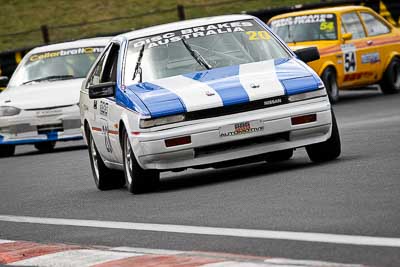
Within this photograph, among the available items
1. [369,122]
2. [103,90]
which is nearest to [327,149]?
[103,90]

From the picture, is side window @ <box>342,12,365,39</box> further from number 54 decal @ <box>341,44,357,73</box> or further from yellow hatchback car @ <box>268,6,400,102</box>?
number 54 decal @ <box>341,44,357,73</box>

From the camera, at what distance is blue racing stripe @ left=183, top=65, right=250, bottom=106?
11.1 m

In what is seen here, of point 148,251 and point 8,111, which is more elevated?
point 148,251

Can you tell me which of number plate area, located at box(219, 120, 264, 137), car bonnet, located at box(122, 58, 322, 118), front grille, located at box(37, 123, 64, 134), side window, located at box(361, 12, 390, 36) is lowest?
side window, located at box(361, 12, 390, 36)

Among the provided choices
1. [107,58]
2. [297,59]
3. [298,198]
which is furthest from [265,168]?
[298,198]

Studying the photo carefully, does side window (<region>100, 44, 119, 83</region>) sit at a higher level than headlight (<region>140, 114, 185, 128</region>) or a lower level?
lower

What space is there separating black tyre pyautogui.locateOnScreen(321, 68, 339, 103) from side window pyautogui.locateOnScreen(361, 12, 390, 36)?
1255mm

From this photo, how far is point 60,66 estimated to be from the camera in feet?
66.1

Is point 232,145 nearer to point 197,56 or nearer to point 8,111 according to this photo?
point 197,56

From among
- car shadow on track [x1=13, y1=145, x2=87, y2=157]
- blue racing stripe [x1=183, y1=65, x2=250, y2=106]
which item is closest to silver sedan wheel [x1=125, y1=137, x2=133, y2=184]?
blue racing stripe [x1=183, y1=65, x2=250, y2=106]

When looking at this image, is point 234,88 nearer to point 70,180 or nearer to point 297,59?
point 297,59

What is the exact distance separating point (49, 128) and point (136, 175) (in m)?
7.70

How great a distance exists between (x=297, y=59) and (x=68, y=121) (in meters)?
7.18

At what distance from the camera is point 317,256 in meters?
6.88
